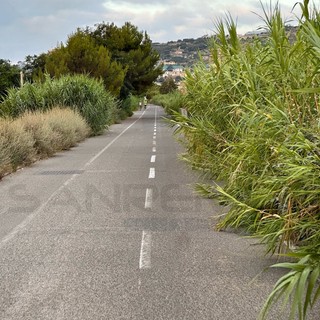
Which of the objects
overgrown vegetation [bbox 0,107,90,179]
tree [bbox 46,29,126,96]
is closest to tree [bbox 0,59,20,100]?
tree [bbox 46,29,126,96]

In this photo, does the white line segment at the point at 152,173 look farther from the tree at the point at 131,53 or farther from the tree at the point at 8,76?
the tree at the point at 8,76

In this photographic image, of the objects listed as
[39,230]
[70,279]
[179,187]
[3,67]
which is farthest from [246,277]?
[3,67]

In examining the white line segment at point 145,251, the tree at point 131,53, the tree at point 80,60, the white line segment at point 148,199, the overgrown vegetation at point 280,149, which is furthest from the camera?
the tree at point 131,53

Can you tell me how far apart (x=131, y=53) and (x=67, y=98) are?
88.9ft

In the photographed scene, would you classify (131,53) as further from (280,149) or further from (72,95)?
(280,149)

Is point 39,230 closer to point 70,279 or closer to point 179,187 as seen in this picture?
point 70,279

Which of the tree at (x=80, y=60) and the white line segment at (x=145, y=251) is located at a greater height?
the tree at (x=80, y=60)

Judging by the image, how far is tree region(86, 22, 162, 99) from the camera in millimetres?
51438

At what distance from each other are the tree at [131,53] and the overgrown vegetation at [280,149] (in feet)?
143

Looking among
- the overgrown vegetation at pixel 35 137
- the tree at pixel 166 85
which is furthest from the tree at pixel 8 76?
the overgrown vegetation at pixel 35 137

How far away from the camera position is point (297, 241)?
16.1 ft

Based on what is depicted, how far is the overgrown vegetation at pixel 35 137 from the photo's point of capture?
13336 mm

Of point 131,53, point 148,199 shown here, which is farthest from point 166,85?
point 148,199

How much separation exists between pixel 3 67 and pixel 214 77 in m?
63.3
